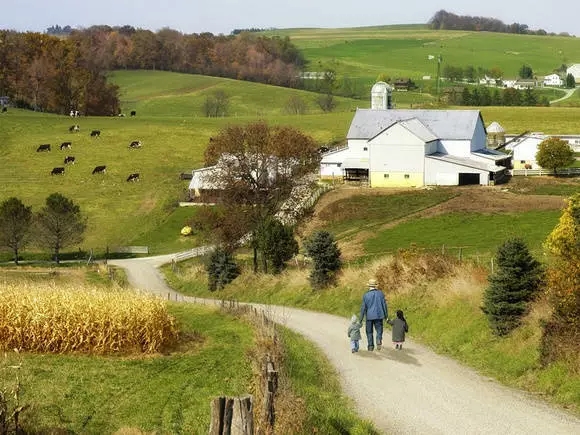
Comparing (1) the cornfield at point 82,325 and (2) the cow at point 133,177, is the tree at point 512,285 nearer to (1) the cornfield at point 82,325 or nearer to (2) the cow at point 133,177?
(1) the cornfield at point 82,325

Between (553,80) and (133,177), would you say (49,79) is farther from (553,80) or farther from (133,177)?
(553,80)

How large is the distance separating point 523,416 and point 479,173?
57.8 metres

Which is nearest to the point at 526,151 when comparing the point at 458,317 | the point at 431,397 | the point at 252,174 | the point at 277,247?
the point at 252,174

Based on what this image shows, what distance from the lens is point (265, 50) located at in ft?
619

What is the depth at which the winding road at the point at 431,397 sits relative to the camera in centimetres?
1344

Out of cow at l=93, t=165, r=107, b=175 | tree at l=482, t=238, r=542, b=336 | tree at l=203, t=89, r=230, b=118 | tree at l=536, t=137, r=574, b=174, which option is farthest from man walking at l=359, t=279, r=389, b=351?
tree at l=203, t=89, r=230, b=118

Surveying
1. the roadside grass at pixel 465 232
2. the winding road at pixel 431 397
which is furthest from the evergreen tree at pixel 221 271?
the winding road at pixel 431 397

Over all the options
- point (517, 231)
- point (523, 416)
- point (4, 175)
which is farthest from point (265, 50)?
point (523, 416)

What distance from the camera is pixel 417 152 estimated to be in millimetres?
72125

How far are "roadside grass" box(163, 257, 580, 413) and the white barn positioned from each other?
3949 cm

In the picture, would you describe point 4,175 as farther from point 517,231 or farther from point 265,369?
point 265,369

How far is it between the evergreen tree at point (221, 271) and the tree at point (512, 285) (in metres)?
20.2

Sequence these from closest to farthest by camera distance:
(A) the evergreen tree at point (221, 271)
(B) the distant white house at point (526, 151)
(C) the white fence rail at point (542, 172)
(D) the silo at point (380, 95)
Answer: (A) the evergreen tree at point (221, 271)
(C) the white fence rail at point (542, 172)
(B) the distant white house at point (526, 151)
(D) the silo at point (380, 95)

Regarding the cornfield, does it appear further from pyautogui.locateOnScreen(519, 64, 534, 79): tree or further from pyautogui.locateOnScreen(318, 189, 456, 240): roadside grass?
pyautogui.locateOnScreen(519, 64, 534, 79): tree
